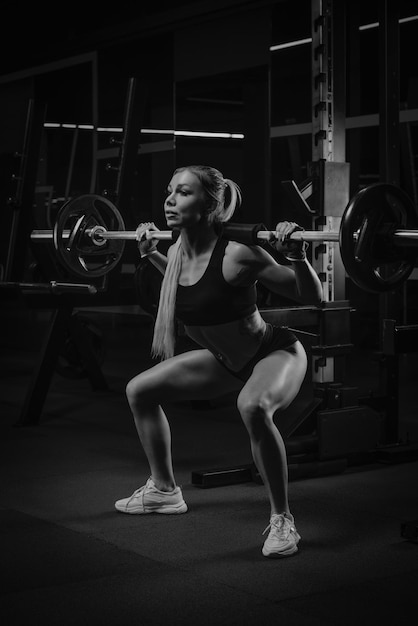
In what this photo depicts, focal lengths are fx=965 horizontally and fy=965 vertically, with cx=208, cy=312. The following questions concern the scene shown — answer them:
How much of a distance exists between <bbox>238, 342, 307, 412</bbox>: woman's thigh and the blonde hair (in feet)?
1.07

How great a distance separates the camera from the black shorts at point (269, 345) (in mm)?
2998

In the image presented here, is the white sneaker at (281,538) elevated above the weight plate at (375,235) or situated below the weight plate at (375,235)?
below

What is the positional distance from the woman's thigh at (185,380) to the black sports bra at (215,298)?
146mm

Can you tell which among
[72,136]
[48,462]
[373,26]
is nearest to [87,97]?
[72,136]

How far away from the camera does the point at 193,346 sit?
5156 mm

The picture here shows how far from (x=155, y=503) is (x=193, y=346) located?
2.00m

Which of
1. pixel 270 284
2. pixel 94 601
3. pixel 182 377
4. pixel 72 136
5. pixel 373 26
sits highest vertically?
pixel 373 26

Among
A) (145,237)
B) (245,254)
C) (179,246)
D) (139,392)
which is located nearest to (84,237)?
(145,237)

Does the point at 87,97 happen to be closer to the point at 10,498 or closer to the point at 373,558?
the point at 10,498

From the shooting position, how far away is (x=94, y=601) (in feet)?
7.79

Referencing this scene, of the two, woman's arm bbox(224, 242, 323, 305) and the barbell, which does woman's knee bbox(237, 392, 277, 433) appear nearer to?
woman's arm bbox(224, 242, 323, 305)

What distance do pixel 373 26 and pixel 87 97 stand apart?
242cm

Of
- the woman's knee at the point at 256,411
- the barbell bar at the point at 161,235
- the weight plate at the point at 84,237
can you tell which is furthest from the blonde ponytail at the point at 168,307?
the weight plate at the point at 84,237

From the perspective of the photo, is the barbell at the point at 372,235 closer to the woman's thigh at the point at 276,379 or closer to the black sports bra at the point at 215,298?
the black sports bra at the point at 215,298
